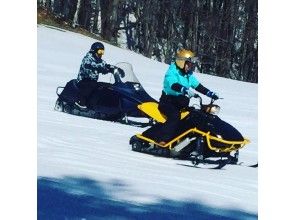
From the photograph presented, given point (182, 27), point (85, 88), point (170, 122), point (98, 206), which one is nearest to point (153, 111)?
point (170, 122)

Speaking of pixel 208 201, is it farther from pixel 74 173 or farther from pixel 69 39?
pixel 69 39

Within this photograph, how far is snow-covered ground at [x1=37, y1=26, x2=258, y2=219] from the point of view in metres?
6.85

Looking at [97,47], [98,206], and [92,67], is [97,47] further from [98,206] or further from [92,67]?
[98,206]

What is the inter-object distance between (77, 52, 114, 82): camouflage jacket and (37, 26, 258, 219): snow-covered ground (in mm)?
44

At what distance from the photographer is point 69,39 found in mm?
7422

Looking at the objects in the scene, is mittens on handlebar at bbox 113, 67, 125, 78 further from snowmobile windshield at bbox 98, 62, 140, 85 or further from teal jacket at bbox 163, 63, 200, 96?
teal jacket at bbox 163, 63, 200, 96

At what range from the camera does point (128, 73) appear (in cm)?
752

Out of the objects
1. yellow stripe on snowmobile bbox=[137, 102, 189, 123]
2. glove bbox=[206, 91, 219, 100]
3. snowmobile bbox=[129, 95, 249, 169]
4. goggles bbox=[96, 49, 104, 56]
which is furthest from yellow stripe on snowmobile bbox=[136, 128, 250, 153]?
goggles bbox=[96, 49, 104, 56]

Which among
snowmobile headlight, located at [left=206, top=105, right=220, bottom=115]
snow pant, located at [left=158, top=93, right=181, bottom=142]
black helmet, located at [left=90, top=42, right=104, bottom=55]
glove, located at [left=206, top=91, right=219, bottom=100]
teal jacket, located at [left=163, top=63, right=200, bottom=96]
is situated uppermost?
black helmet, located at [left=90, top=42, right=104, bottom=55]

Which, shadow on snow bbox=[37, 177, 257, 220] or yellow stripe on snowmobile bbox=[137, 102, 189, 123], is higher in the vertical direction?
yellow stripe on snowmobile bbox=[137, 102, 189, 123]

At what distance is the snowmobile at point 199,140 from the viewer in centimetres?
712

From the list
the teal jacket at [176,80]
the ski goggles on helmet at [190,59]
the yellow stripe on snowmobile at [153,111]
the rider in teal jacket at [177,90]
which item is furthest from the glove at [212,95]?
the yellow stripe on snowmobile at [153,111]

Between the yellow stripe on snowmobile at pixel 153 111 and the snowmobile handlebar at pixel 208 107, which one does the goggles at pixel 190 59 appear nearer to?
the snowmobile handlebar at pixel 208 107
